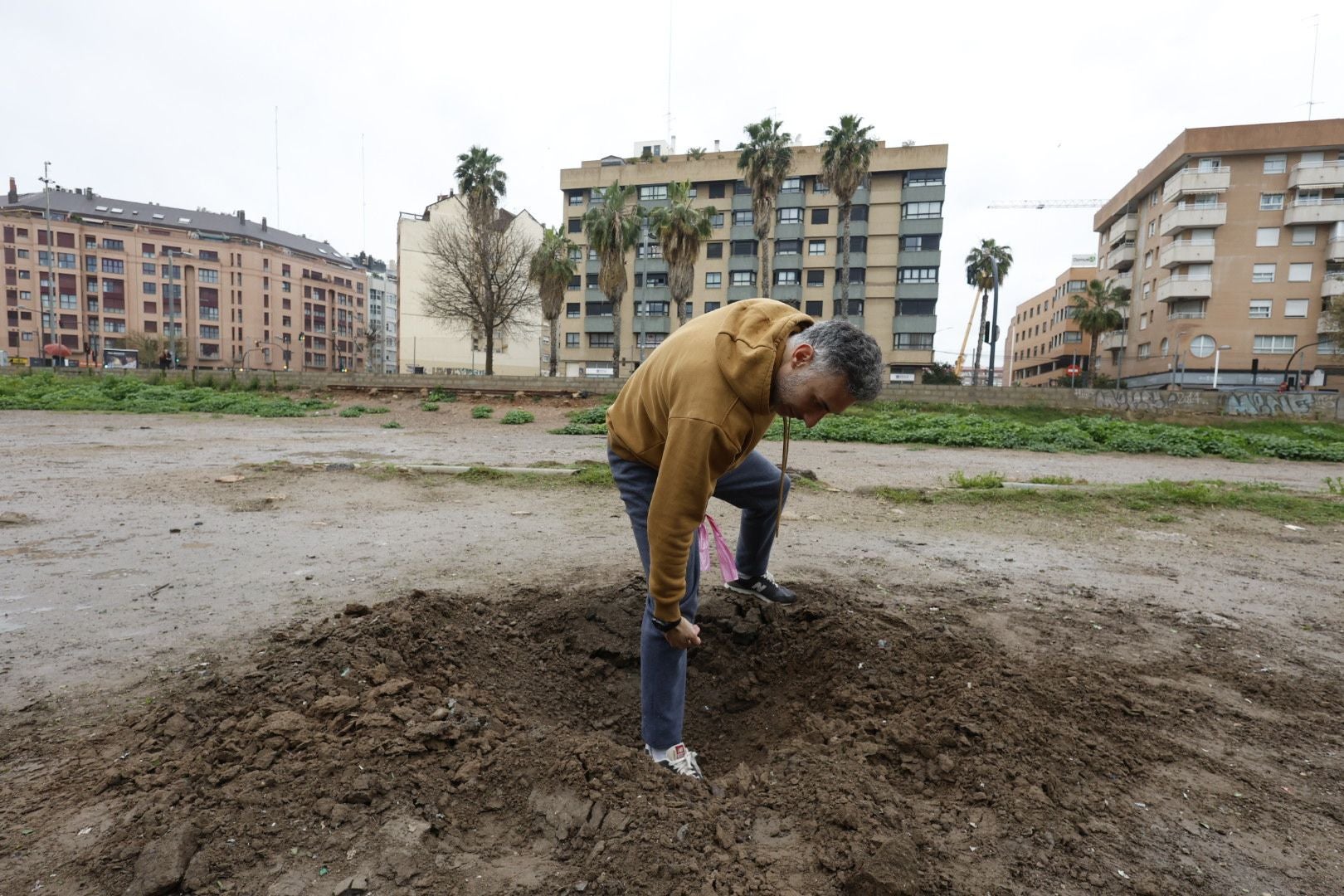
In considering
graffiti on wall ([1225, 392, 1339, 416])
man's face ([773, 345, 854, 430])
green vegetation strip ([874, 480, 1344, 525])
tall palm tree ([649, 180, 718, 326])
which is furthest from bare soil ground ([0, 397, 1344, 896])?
tall palm tree ([649, 180, 718, 326])

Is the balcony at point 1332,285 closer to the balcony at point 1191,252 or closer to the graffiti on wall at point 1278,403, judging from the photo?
the balcony at point 1191,252

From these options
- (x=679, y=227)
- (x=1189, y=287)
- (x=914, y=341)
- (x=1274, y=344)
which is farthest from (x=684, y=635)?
(x=1274, y=344)

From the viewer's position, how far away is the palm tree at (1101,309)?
162 ft

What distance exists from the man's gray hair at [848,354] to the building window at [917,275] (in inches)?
2027

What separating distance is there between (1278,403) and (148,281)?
3780 inches

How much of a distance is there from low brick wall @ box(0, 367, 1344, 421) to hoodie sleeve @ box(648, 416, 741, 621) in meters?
23.6

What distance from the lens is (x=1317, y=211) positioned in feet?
131

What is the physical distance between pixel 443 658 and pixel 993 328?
5007 centimetres

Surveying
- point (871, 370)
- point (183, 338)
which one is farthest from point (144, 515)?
point (183, 338)

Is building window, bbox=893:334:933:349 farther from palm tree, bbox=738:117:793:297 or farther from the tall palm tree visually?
the tall palm tree

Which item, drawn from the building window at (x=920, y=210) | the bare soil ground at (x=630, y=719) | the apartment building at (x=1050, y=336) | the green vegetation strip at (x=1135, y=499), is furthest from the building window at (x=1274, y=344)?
the bare soil ground at (x=630, y=719)

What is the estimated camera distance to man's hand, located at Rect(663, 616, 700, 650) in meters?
2.37

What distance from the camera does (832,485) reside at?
861 cm

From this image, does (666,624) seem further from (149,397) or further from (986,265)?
(986,265)
